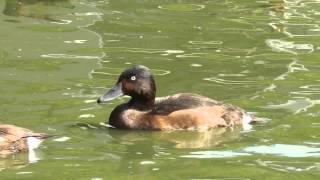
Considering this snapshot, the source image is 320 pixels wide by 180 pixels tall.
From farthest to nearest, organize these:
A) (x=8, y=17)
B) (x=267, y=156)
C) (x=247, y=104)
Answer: (x=8, y=17)
(x=247, y=104)
(x=267, y=156)

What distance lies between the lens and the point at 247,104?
34.9 feet

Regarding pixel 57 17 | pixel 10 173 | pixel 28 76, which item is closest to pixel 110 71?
pixel 28 76

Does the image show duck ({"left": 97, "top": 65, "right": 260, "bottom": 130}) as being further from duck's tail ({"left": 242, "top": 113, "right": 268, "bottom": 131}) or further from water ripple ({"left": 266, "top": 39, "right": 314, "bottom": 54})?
water ripple ({"left": 266, "top": 39, "right": 314, "bottom": 54})

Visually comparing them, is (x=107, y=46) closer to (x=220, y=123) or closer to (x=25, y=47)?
(x=25, y=47)

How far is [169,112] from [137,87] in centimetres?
47

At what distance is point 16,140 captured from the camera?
852 centimetres

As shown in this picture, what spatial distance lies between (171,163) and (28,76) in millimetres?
3905

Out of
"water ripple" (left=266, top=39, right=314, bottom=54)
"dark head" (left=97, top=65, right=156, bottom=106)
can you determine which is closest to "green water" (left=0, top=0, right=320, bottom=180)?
"water ripple" (left=266, top=39, right=314, bottom=54)

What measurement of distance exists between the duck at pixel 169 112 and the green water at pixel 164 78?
15 cm

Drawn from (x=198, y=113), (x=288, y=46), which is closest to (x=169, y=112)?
(x=198, y=113)

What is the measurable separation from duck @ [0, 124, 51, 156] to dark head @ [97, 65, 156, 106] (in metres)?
1.52

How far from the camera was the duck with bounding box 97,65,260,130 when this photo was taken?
31.8 feet

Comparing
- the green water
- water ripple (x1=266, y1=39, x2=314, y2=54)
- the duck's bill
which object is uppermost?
the duck's bill

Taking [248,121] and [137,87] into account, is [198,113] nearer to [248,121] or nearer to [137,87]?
[248,121]
